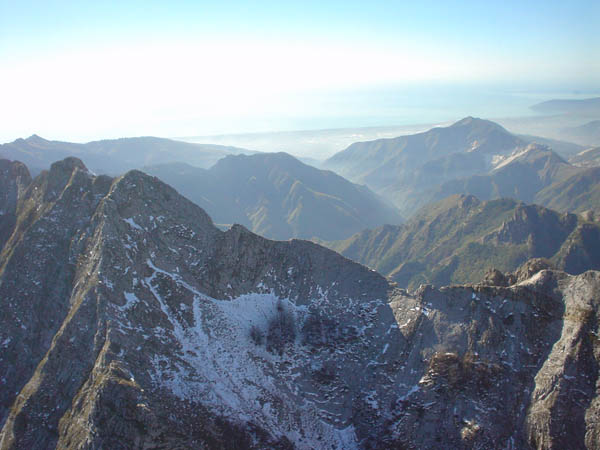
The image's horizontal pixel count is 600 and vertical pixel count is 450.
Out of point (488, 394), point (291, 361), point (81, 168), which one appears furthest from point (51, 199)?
point (488, 394)

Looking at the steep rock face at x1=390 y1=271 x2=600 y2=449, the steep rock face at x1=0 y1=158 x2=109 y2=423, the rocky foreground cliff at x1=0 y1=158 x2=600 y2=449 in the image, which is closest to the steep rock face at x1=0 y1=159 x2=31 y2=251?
the steep rock face at x1=0 y1=158 x2=109 y2=423

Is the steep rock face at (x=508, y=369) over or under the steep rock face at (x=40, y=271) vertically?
under

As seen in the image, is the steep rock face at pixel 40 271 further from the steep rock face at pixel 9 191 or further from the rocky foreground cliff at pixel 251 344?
the steep rock face at pixel 9 191

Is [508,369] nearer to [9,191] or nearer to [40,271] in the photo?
[40,271]

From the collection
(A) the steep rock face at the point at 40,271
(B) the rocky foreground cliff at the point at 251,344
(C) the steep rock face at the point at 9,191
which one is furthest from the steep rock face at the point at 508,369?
(C) the steep rock face at the point at 9,191

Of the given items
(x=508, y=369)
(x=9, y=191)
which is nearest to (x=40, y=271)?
(x=9, y=191)

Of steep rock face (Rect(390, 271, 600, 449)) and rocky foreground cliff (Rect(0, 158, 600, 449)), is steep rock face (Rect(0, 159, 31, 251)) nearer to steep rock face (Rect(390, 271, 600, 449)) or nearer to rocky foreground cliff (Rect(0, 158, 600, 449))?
rocky foreground cliff (Rect(0, 158, 600, 449))

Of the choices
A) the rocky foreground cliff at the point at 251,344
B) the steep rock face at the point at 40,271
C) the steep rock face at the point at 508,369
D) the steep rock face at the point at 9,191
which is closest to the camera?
the steep rock face at the point at 508,369

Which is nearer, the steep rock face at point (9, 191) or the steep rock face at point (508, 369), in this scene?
the steep rock face at point (508, 369)
